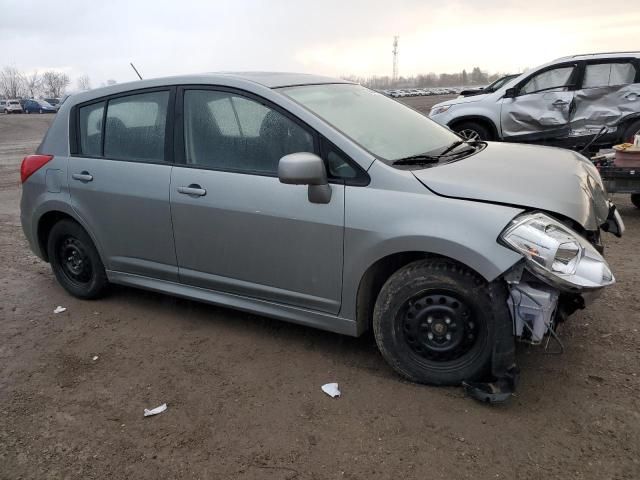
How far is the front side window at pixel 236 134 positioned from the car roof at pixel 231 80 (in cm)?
9

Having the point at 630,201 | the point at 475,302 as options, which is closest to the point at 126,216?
the point at 475,302

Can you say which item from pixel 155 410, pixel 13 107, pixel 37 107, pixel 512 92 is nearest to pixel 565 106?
pixel 512 92

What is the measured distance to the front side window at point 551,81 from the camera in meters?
9.18

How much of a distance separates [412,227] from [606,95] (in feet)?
24.9

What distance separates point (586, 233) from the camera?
9.98ft

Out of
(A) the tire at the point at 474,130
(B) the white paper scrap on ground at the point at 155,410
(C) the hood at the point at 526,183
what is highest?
(C) the hood at the point at 526,183

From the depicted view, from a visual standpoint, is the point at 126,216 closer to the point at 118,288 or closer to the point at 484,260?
the point at 118,288

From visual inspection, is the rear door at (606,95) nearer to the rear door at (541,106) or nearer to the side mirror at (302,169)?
the rear door at (541,106)

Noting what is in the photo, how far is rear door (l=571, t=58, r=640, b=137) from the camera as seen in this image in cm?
868

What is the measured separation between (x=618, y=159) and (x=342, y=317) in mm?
4540

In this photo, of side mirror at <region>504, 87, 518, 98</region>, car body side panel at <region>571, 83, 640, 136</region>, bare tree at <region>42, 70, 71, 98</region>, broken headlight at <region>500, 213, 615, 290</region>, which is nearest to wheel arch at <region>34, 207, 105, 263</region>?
broken headlight at <region>500, 213, 615, 290</region>

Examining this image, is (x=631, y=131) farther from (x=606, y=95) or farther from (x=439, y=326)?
(x=439, y=326)

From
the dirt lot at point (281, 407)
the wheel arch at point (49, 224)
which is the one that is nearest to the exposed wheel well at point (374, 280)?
the dirt lot at point (281, 407)

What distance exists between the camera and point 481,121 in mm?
9953
